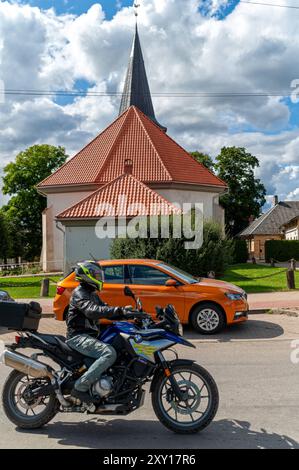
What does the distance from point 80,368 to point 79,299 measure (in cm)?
68

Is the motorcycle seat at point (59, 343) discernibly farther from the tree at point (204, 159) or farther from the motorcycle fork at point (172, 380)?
the tree at point (204, 159)

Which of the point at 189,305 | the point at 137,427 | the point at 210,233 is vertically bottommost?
the point at 137,427

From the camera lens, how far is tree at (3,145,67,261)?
176 feet

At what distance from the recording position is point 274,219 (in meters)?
66.5

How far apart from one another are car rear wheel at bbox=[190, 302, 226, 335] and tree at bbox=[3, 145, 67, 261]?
4495cm

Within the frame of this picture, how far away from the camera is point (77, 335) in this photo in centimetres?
490

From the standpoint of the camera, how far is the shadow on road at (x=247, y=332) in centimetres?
996

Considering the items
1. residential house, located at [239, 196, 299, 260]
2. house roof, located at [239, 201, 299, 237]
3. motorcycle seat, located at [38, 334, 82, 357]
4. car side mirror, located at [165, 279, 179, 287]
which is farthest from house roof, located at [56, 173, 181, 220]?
house roof, located at [239, 201, 299, 237]

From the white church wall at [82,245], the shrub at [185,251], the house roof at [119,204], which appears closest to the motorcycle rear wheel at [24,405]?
the shrub at [185,251]

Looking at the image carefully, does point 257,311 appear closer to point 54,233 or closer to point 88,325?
point 88,325

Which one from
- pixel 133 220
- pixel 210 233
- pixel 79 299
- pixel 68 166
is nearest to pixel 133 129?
pixel 68 166

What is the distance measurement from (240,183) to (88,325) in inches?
2363

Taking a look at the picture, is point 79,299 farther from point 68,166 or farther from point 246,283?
point 68,166

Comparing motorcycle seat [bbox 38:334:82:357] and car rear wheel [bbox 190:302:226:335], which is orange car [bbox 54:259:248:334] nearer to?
car rear wheel [bbox 190:302:226:335]
